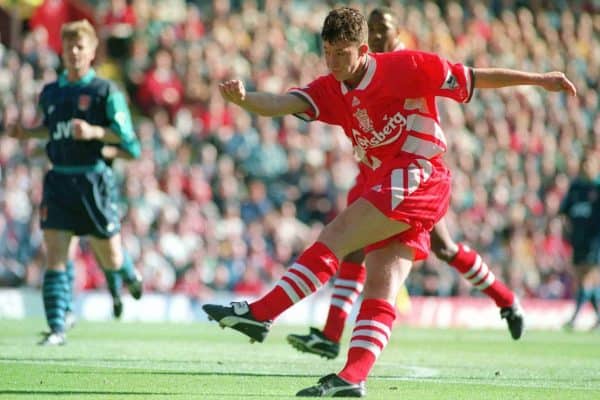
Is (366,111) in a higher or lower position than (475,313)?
higher

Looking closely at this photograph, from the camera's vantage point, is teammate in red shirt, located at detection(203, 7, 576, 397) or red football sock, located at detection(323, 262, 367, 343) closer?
Answer: teammate in red shirt, located at detection(203, 7, 576, 397)

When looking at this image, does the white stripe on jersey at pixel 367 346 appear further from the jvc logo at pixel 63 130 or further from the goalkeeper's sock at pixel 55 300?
the jvc logo at pixel 63 130

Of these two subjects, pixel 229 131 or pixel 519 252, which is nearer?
pixel 229 131

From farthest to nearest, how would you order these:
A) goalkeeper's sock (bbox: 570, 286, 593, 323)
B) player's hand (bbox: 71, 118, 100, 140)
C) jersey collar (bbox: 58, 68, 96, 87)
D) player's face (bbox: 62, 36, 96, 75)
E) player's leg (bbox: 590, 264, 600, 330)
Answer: goalkeeper's sock (bbox: 570, 286, 593, 323)
player's leg (bbox: 590, 264, 600, 330)
jersey collar (bbox: 58, 68, 96, 87)
player's face (bbox: 62, 36, 96, 75)
player's hand (bbox: 71, 118, 100, 140)

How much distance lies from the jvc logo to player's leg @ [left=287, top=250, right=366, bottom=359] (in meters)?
2.69

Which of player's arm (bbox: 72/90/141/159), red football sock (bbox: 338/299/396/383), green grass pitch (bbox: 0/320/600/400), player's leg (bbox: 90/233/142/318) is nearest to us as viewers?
red football sock (bbox: 338/299/396/383)

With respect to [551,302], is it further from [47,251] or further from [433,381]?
[433,381]

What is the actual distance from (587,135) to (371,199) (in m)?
19.2

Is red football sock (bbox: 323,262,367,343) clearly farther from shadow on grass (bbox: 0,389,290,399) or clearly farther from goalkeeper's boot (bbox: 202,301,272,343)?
shadow on grass (bbox: 0,389,290,399)

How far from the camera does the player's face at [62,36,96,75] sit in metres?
11.2

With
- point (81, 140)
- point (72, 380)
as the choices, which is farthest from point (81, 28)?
point (72, 380)

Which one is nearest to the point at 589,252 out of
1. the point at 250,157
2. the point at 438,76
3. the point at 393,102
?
the point at 250,157

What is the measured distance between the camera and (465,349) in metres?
12.6

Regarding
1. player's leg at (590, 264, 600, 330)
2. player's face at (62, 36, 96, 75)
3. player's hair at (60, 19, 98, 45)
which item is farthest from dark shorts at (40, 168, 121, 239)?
player's leg at (590, 264, 600, 330)
